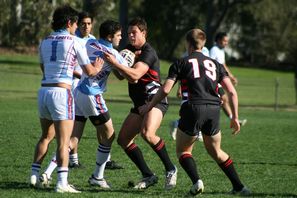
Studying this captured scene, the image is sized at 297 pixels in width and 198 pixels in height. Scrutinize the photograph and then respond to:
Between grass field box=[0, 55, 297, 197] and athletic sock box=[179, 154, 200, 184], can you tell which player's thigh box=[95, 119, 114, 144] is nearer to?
grass field box=[0, 55, 297, 197]

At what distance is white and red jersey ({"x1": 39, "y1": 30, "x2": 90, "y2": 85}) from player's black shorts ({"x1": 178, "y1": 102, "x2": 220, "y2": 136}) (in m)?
1.29

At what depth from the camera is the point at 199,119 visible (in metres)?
8.32

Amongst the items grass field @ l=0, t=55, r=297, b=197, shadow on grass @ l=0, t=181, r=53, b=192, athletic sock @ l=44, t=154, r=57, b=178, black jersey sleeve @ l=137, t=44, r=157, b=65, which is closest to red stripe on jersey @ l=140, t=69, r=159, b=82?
black jersey sleeve @ l=137, t=44, r=157, b=65

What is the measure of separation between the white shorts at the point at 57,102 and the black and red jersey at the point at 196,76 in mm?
1190

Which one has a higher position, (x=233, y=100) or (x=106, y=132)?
(x=233, y=100)

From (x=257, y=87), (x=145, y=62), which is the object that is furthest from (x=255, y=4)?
(x=145, y=62)

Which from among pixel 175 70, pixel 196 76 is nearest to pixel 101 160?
pixel 175 70

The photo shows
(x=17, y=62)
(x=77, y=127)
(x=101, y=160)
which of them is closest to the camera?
(x=101, y=160)

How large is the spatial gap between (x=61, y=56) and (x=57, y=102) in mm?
525

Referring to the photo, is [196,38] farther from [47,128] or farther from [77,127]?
[77,127]

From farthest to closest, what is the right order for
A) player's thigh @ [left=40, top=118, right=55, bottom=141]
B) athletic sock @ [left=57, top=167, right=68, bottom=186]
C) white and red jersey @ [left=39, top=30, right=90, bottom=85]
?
1. player's thigh @ [left=40, top=118, right=55, bottom=141]
2. athletic sock @ [left=57, top=167, right=68, bottom=186]
3. white and red jersey @ [left=39, top=30, right=90, bottom=85]

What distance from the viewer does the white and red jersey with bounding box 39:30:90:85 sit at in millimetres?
8195

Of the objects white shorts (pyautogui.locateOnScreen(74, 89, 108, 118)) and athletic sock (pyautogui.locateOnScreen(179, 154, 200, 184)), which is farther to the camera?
white shorts (pyautogui.locateOnScreen(74, 89, 108, 118))

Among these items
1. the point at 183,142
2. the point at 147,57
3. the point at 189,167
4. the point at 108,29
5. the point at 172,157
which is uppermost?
the point at 108,29
